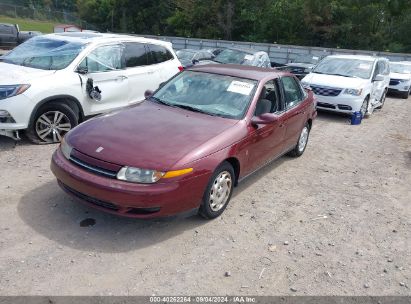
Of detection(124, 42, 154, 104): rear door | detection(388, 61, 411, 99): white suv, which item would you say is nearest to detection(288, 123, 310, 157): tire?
detection(124, 42, 154, 104): rear door

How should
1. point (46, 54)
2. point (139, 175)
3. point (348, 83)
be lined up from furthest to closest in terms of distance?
1. point (348, 83)
2. point (46, 54)
3. point (139, 175)

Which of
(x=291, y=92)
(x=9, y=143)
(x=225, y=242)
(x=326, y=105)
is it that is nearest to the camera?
(x=225, y=242)

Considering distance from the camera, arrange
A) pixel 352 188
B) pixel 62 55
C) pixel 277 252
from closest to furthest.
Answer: pixel 277 252 → pixel 352 188 → pixel 62 55

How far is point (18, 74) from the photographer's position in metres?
6.09

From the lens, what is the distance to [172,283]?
10.9 ft

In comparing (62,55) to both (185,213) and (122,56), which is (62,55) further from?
(185,213)

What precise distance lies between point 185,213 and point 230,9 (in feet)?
126

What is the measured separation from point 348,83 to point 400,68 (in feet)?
29.6

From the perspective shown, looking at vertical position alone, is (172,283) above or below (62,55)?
below

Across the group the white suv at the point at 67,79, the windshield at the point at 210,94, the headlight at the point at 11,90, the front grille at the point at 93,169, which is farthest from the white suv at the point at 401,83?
the front grille at the point at 93,169

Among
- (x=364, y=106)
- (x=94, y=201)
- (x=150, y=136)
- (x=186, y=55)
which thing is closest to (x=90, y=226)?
(x=94, y=201)

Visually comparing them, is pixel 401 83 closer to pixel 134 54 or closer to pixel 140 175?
pixel 134 54

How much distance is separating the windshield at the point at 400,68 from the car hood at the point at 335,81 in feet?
26.3

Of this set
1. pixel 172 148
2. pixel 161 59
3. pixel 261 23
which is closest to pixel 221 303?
pixel 172 148
